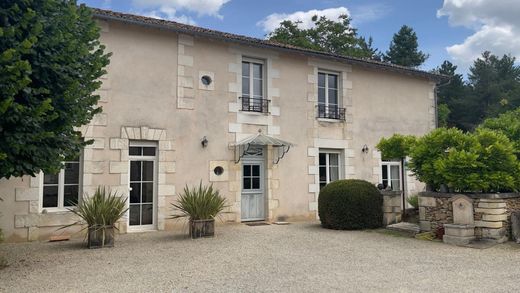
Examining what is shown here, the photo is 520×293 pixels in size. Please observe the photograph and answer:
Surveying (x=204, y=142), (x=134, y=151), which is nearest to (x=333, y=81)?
(x=204, y=142)

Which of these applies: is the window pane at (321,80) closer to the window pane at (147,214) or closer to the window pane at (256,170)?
the window pane at (256,170)

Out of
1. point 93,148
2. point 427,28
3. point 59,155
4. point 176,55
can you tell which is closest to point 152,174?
point 93,148

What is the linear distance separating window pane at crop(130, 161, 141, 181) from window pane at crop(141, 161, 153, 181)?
10 cm

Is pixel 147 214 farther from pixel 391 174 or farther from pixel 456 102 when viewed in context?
pixel 456 102

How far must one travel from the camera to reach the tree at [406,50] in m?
30.0

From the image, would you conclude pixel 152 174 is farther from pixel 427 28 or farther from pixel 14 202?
pixel 427 28

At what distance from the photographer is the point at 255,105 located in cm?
991

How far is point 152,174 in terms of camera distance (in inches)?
338

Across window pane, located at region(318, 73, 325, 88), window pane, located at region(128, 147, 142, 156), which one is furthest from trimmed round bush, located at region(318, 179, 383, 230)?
window pane, located at region(128, 147, 142, 156)

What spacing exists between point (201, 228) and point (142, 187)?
1.91 metres

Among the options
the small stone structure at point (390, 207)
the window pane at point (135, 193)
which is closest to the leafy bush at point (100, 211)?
the window pane at point (135, 193)

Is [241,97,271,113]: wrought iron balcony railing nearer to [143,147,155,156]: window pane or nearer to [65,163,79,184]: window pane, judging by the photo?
[143,147,155,156]: window pane

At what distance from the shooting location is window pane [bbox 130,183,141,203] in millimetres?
8383

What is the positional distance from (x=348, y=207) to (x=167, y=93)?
14.5 feet
